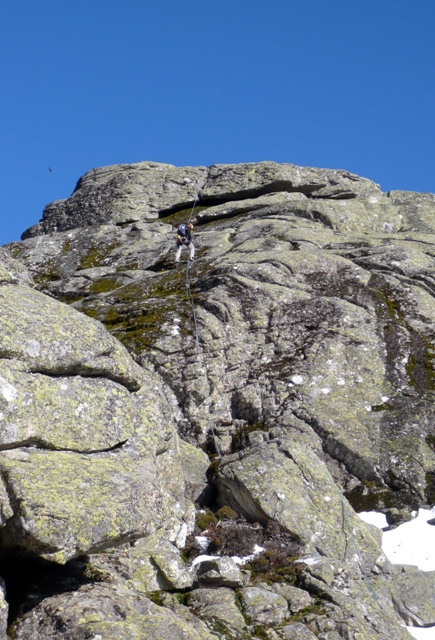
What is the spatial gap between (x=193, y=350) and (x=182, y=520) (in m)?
8.82

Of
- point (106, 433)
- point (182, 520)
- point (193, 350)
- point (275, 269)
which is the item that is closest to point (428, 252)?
point (275, 269)

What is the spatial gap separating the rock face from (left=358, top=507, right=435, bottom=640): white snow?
0.42m

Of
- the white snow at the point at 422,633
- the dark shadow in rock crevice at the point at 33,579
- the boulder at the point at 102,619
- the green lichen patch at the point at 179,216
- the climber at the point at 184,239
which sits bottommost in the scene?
the white snow at the point at 422,633

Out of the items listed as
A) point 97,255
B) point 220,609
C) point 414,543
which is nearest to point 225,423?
point 414,543

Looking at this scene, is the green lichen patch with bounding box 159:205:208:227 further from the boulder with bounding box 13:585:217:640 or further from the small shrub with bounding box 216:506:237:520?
the boulder with bounding box 13:585:217:640

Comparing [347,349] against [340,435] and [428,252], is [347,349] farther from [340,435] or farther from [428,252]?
[428,252]

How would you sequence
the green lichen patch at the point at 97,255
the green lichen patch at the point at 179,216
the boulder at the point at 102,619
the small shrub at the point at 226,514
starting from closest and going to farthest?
the boulder at the point at 102,619
the small shrub at the point at 226,514
the green lichen patch at the point at 97,255
the green lichen patch at the point at 179,216

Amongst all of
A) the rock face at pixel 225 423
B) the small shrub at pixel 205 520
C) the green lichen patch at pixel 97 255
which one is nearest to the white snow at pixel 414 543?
the rock face at pixel 225 423

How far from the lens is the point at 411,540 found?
2023 cm

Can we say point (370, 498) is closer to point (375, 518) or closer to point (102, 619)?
point (375, 518)

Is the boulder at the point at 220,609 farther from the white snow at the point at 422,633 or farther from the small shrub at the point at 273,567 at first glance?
the white snow at the point at 422,633

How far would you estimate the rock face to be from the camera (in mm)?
13242

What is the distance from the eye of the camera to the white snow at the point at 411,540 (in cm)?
1950

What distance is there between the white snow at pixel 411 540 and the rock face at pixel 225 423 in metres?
0.42
